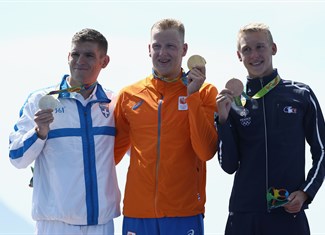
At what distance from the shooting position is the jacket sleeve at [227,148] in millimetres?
5484

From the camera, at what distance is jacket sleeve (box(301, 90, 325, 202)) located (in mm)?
5466

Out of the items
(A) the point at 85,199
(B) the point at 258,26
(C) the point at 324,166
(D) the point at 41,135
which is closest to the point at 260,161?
(C) the point at 324,166

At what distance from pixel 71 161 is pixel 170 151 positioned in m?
1.06

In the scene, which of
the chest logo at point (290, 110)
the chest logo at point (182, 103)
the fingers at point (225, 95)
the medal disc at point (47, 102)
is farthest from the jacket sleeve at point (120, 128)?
the chest logo at point (290, 110)

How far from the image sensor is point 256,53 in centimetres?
575

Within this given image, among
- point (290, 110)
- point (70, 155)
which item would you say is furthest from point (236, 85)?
point (70, 155)

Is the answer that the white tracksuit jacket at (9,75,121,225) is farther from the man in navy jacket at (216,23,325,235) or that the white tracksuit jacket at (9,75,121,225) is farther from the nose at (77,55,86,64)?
the man in navy jacket at (216,23,325,235)

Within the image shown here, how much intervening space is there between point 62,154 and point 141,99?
3.47 ft

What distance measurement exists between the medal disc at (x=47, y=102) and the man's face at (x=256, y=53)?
6.74 feet

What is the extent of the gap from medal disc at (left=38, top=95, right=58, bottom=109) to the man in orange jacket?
33.8 inches

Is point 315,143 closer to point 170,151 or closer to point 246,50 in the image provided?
point 246,50

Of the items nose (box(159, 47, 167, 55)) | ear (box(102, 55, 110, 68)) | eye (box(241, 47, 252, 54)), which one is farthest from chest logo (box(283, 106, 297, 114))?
ear (box(102, 55, 110, 68))

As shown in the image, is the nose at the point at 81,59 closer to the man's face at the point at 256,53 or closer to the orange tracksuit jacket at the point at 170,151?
the orange tracksuit jacket at the point at 170,151

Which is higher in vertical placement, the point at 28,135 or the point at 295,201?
the point at 28,135
